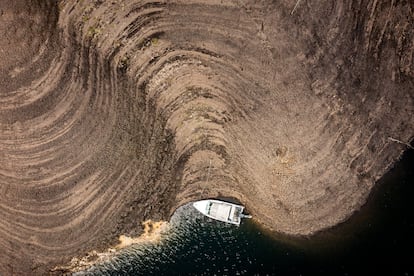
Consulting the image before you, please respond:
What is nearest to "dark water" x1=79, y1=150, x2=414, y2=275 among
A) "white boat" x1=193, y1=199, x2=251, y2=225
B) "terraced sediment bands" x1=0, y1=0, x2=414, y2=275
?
"white boat" x1=193, y1=199, x2=251, y2=225

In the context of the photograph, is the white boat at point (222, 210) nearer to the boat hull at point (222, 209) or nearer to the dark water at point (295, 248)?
the boat hull at point (222, 209)

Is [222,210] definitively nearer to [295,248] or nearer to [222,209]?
[222,209]

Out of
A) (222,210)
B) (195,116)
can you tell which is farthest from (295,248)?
(195,116)

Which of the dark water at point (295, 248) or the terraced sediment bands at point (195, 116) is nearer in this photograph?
the terraced sediment bands at point (195, 116)

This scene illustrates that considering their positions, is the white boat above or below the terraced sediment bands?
below

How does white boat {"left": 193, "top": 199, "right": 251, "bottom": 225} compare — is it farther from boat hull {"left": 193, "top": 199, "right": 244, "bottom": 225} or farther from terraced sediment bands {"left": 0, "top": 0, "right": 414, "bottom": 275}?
terraced sediment bands {"left": 0, "top": 0, "right": 414, "bottom": 275}

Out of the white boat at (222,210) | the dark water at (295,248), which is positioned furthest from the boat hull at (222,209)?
the dark water at (295,248)
